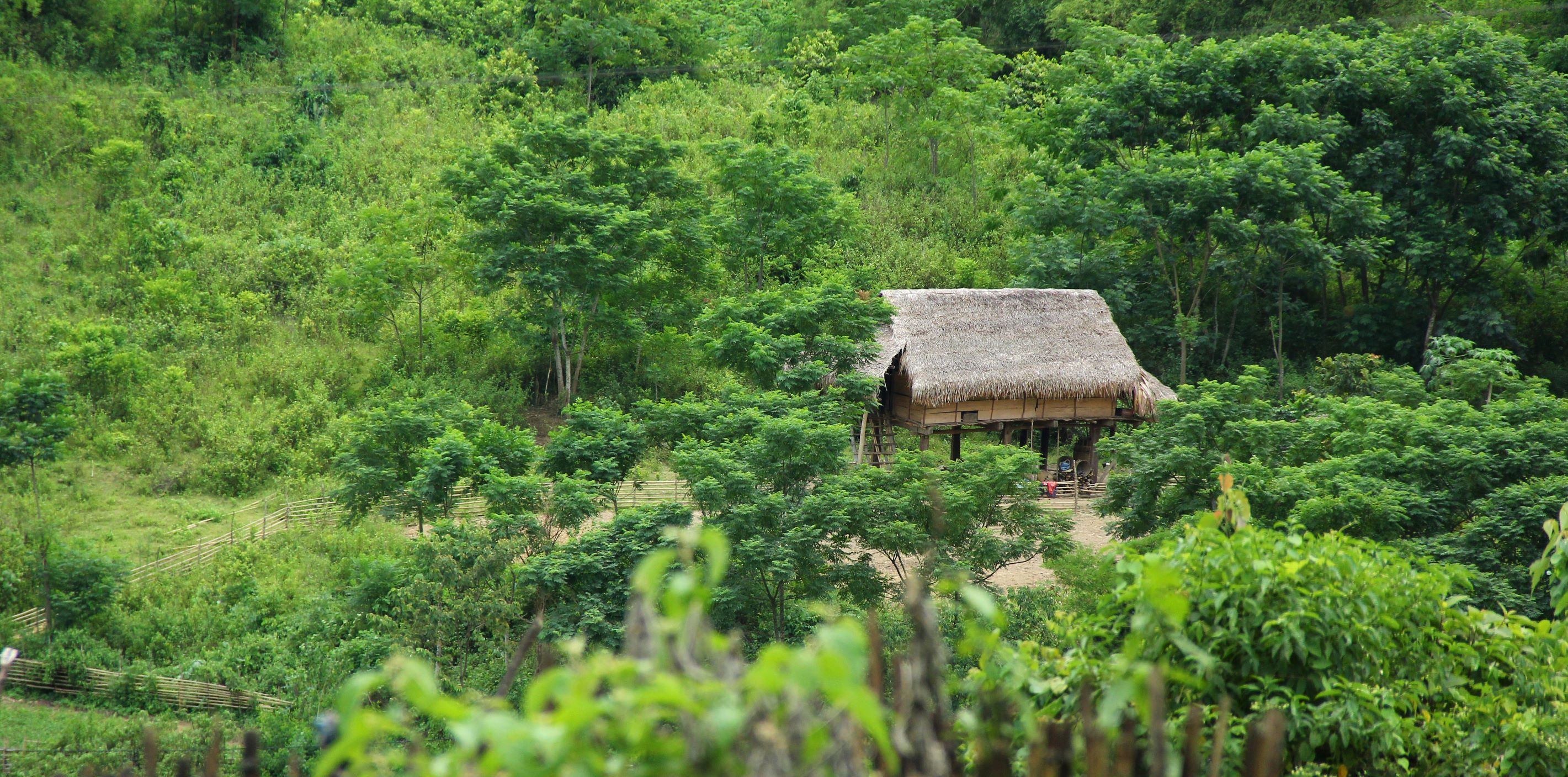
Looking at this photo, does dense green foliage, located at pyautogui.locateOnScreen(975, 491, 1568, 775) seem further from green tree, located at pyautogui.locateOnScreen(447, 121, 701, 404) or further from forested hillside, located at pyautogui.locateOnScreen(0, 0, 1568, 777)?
green tree, located at pyautogui.locateOnScreen(447, 121, 701, 404)

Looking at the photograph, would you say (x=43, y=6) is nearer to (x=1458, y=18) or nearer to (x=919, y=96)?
(x=919, y=96)

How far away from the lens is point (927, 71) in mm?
25281

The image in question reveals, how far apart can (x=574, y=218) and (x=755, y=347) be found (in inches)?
180

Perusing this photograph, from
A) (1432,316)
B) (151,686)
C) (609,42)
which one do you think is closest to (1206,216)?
(1432,316)

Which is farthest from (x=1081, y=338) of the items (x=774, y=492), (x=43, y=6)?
(x=43, y=6)

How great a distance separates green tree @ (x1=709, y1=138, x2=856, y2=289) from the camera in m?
19.2

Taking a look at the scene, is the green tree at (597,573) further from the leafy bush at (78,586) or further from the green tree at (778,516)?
the leafy bush at (78,586)

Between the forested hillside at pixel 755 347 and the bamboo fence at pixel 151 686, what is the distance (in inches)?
6.1

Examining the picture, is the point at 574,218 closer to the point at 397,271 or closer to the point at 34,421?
the point at 397,271

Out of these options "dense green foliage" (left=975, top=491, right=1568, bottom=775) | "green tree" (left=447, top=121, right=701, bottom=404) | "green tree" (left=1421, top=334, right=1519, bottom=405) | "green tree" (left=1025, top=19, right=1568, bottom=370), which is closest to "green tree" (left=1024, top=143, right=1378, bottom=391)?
"green tree" (left=1025, top=19, right=1568, bottom=370)

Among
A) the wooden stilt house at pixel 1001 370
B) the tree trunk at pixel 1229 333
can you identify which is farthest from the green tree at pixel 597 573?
the tree trunk at pixel 1229 333

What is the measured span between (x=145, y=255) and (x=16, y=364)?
337 cm

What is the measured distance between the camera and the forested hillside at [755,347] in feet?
14.8

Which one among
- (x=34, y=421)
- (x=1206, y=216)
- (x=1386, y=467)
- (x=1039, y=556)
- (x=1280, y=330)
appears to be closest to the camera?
(x=1386, y=467)
